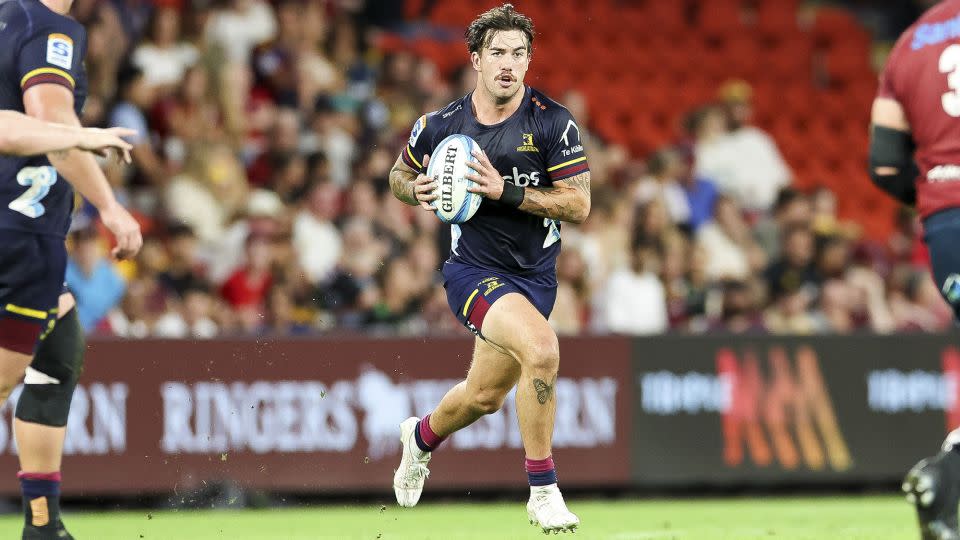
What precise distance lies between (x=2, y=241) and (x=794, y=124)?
46.1 ft

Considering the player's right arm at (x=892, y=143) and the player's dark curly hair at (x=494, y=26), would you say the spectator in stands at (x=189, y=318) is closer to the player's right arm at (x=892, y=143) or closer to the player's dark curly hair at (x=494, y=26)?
the player's dark curly hair at (x=494, y=26)

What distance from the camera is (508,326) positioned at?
8.03 metres

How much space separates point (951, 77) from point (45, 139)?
3828mm

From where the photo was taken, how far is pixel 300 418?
12.5 meters

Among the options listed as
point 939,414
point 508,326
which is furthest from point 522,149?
point 939,414

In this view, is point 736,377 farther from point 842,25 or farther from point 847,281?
point 842,25

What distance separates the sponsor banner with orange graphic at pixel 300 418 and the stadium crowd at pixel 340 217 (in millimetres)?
389

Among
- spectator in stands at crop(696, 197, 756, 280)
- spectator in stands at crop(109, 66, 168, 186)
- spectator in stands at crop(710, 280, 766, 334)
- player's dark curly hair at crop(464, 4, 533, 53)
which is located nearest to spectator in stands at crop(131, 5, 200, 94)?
spectator in stands at crop(109, 66, 168, 186)

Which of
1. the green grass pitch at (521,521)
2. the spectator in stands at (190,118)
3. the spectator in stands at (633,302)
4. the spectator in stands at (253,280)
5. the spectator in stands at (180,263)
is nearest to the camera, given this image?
the green grass pitch at (521,521)

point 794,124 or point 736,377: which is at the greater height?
point 794,124

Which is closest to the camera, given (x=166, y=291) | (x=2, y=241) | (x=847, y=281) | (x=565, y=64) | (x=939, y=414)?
(x=2, y=241)

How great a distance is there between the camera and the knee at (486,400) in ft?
27.9

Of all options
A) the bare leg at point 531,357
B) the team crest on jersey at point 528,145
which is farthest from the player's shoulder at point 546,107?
the bare leg at point 531,357

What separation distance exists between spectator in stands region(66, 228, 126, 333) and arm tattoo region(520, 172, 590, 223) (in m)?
5.37
